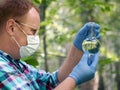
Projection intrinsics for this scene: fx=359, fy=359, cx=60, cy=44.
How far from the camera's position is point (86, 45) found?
3.08 meters

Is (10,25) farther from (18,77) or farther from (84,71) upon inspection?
(84,71)

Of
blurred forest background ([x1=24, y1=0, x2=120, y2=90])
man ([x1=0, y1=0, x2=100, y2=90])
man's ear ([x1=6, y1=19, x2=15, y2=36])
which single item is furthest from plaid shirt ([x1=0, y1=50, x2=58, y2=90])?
blurred forest background ([x1=24, y1=0, x2=120, y2=90])

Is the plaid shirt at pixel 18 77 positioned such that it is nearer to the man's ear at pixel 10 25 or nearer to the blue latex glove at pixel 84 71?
the man's ear at pixel 10 25

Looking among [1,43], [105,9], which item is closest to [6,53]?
[1,43]

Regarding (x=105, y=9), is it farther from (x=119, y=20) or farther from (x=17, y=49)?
(x=119, y=20)

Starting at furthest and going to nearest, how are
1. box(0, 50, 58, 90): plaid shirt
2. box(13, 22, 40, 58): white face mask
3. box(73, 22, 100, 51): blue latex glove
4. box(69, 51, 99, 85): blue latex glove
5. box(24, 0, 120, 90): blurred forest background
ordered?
box(24, 0, 120, 90): blurred forest background
box(73, 22, 100, 51): blue latex glove
box(13, 22, 40, 58): white face mask
box(69, 51, 99, 85): blue latex glove
box(0, 50, 58, 90): plaid shirt

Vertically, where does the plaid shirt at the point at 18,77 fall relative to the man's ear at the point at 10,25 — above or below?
below

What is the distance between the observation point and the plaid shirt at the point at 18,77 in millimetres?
2543

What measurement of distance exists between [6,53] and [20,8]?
0.36 meters

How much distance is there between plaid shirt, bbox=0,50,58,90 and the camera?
2543mm

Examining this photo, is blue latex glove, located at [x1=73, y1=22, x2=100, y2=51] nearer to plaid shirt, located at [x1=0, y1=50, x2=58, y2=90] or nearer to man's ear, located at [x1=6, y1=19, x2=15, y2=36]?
plaid shirt, located at [x1=0, y1=50, x2=58, y2=90]

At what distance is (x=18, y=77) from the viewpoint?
2600mm

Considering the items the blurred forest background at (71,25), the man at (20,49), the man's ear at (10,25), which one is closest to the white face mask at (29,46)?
the man at (20,49)

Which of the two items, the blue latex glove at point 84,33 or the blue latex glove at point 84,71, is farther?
the blue latex glove at point 84,33
